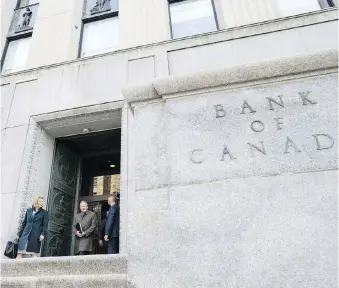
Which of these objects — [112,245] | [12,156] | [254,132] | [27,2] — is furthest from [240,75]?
[27,2]

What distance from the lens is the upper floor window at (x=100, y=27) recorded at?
11.1 meters

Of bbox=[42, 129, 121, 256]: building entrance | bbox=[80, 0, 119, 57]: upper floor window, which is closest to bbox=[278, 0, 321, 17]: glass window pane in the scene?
bbox=[80, 0, 119, 57]: upper floor window

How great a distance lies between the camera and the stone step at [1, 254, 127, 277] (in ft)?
10.9

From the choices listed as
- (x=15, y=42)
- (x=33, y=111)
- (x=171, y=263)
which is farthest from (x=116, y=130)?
(x=171, y=263)

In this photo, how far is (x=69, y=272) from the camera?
11.3 ft

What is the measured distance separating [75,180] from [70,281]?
8.06m

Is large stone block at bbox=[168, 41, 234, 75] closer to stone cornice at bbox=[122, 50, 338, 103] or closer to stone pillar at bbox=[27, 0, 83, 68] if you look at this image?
stone pillar at bbox=[27, 0, 83, 68]

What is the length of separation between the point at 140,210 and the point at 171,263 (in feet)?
1.80

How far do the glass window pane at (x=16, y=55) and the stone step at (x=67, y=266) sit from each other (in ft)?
32.3

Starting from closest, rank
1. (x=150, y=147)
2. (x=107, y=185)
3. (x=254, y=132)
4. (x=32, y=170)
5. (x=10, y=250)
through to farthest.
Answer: (x=254, y=132)
(x=150, y=147)
(x=10, y=250)
(x=32, y=170)
(x=107, y=185)

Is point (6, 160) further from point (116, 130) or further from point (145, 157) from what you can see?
point (145, 157)

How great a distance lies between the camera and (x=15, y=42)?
12.6 meters

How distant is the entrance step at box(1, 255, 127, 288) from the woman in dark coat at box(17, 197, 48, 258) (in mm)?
3394

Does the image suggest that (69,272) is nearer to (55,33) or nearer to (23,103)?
(23,103)
